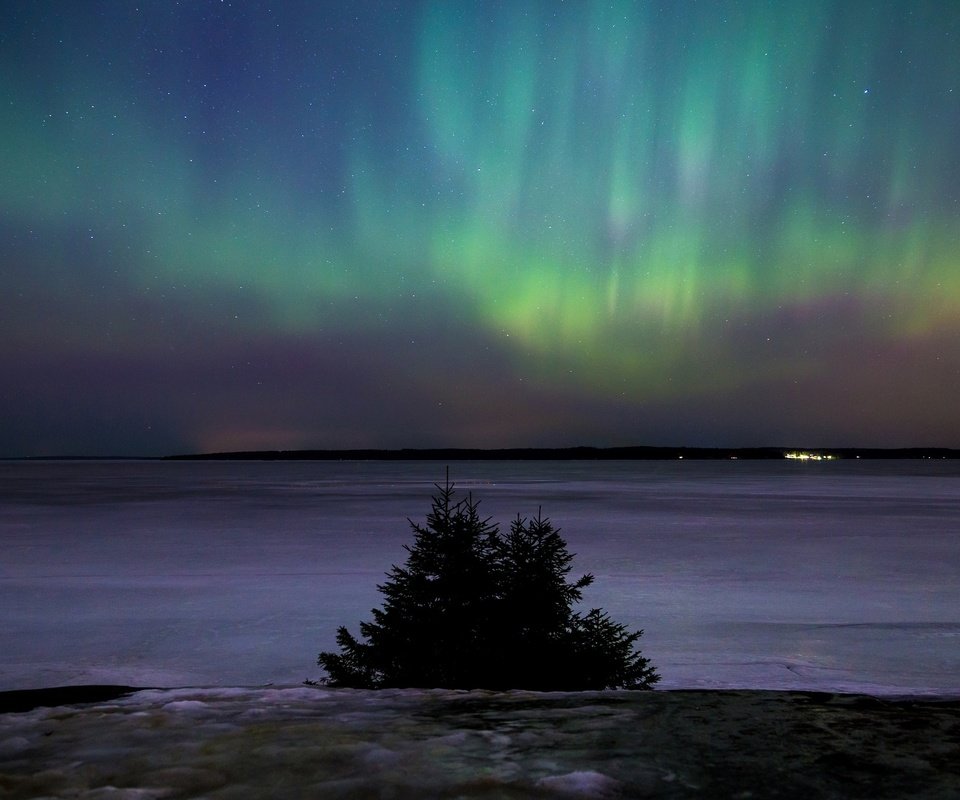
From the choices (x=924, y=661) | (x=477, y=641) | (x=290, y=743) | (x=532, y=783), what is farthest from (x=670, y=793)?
(x=924, y=661)

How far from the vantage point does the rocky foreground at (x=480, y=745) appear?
3332 mm

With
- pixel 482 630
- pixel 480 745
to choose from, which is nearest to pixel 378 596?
pixel 482 630

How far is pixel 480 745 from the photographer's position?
3.80 metres

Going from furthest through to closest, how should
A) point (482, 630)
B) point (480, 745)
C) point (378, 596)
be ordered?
point (378, 596) < point (482, 630) < point (480, 745)

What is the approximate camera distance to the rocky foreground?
10.9 ft

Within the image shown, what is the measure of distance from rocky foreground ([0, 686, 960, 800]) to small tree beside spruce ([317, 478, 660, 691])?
3618 mm

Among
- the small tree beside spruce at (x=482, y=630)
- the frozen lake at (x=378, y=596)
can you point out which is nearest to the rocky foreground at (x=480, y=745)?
the frozen lake at (x=378, y=596)

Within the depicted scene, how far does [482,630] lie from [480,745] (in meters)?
5.00

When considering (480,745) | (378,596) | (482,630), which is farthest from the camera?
(378,596)

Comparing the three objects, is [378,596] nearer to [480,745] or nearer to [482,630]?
[482,630]

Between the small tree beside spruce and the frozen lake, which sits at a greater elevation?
the small tree beside spruce

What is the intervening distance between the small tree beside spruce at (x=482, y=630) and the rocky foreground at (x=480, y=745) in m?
3.62

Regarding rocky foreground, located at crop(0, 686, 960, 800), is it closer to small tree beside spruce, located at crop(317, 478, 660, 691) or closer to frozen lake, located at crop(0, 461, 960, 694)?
frozen lake, located at crop(0, 461, 960, 694)

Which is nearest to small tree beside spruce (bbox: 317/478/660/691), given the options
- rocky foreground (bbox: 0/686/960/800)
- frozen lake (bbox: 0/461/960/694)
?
frozen lake (bbox: 0/461/960/694)
